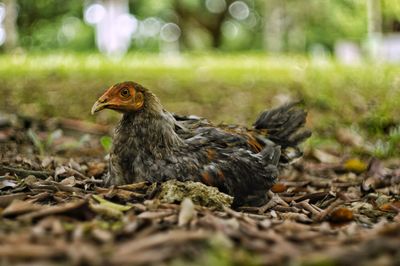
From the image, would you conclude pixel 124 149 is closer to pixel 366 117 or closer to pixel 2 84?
pixel 366 117

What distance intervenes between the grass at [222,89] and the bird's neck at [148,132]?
133 inches

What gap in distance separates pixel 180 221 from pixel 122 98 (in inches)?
37.8

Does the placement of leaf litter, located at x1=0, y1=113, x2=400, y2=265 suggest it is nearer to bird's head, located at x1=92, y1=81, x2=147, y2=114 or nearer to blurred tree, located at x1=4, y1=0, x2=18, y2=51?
bird's head, located at x1=92, y1=81, x2=147, y2=114

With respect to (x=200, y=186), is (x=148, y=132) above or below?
above

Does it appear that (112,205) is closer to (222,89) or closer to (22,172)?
(22,172)

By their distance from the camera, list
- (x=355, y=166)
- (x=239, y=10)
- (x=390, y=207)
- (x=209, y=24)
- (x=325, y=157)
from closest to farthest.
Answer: (x=390, y=207), (x=355, y=166), (x=325, y=157), (x=209, y=24), (x=239, y=10)

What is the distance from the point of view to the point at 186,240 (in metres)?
2.07

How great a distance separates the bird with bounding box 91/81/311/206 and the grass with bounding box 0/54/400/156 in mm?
3115

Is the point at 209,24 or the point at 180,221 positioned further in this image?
the point at 209,24

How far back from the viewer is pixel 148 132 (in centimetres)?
327

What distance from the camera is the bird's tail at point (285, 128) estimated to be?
169 inches

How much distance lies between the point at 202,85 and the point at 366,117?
2643 mm

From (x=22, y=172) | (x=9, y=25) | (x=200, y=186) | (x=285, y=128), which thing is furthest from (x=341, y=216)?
(x=9, y=25)

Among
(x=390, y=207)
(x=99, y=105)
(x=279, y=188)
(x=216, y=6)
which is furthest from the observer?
(x=216, y=6)
